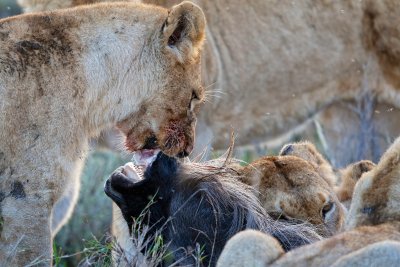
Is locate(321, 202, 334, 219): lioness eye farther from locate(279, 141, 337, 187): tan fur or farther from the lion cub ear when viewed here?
the lion cub ear

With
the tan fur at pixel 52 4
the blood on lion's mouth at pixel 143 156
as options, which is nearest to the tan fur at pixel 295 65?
the tan fur at pixel 52 4

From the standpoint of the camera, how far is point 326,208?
479cm

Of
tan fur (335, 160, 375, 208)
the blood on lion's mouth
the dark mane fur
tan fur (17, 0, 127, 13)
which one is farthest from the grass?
the dark mane fur

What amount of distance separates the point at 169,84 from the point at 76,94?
46 centimetres

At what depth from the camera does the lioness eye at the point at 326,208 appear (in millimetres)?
4777

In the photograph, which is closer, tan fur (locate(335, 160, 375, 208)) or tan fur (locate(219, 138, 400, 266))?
tan fur (locate(219, 138, 400, 266))

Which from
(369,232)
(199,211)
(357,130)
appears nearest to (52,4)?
(199,211)

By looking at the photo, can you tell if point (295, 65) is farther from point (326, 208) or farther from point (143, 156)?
point (326, 208)

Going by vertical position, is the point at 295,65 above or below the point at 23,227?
below

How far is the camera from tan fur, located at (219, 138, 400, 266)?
11.5 ft

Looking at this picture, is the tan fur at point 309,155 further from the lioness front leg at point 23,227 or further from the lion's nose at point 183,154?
the lioness front leg at point 23,227

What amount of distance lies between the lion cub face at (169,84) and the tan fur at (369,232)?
108 centimetres

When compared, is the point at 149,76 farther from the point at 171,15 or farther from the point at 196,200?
the point at 196,200

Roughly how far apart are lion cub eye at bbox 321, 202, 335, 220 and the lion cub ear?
0.84 m
